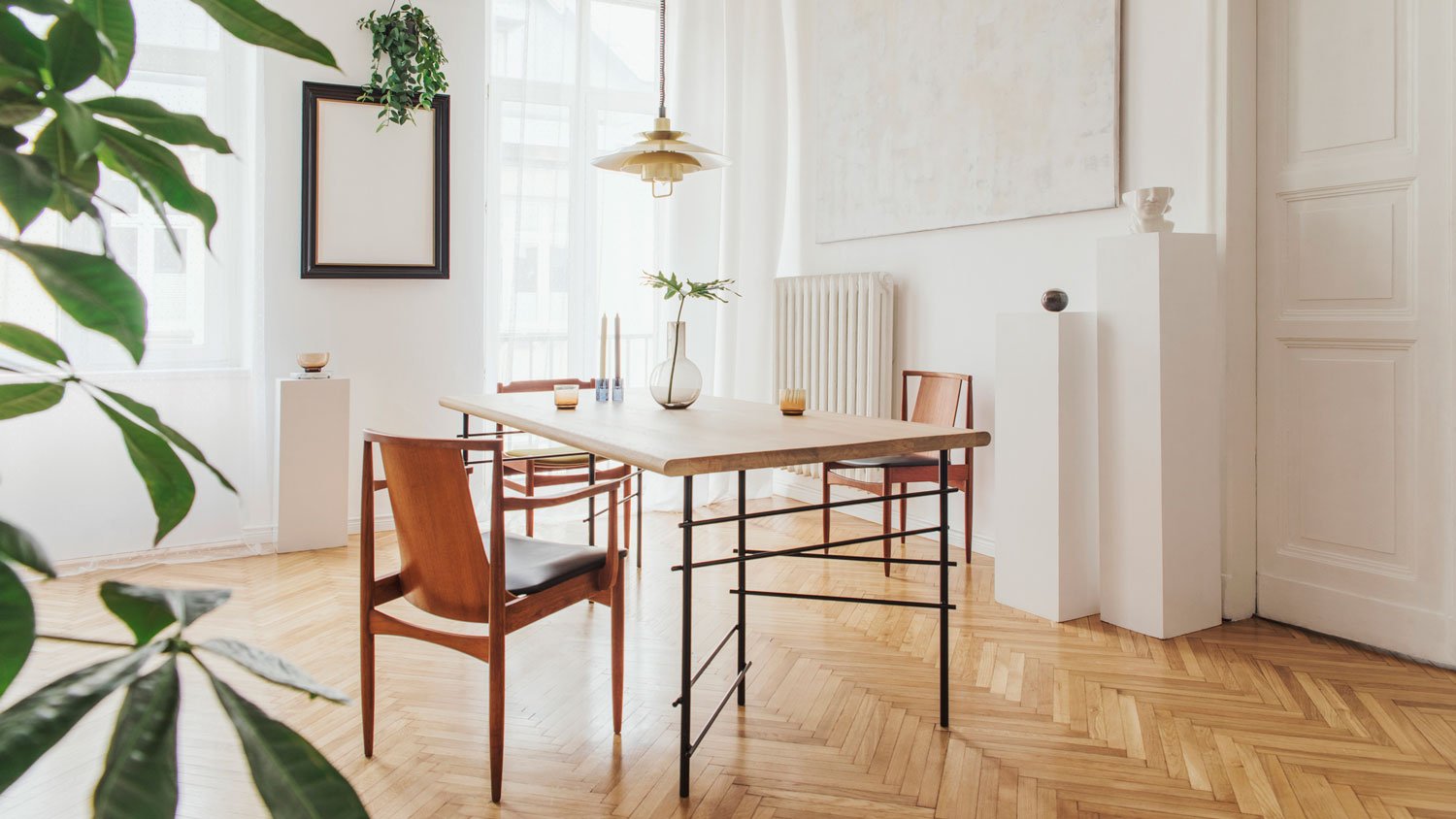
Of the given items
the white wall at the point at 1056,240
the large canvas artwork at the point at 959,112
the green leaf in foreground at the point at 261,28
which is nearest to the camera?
the green leaf in foreground at the point at 261,28

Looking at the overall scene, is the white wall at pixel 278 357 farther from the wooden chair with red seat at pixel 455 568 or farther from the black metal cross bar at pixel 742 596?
the black metal cross bar at pixel 742 596

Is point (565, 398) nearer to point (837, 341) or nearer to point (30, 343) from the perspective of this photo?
point (837, 341)

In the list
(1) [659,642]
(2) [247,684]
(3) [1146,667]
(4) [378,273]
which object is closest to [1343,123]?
(3) [1146,667]

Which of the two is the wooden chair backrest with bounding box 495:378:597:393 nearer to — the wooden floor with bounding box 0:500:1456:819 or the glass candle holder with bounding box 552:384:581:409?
the glass candle holder with bounding box 552:384:581:409

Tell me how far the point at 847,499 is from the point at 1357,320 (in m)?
2.57

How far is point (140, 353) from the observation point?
1.19 feet

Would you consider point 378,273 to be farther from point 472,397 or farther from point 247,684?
point 247,684

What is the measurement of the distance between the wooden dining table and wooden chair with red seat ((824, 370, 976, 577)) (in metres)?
0.88

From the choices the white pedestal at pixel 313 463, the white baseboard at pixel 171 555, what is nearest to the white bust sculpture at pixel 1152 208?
the white pedestal at pixel 313 463

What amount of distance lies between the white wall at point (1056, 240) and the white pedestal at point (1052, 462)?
46 cm

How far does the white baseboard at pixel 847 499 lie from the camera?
4230 millimetres

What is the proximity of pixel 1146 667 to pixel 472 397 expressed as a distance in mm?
2417

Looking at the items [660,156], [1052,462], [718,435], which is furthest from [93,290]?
[1052,462]

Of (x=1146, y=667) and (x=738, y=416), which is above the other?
(x=738, y=416)
